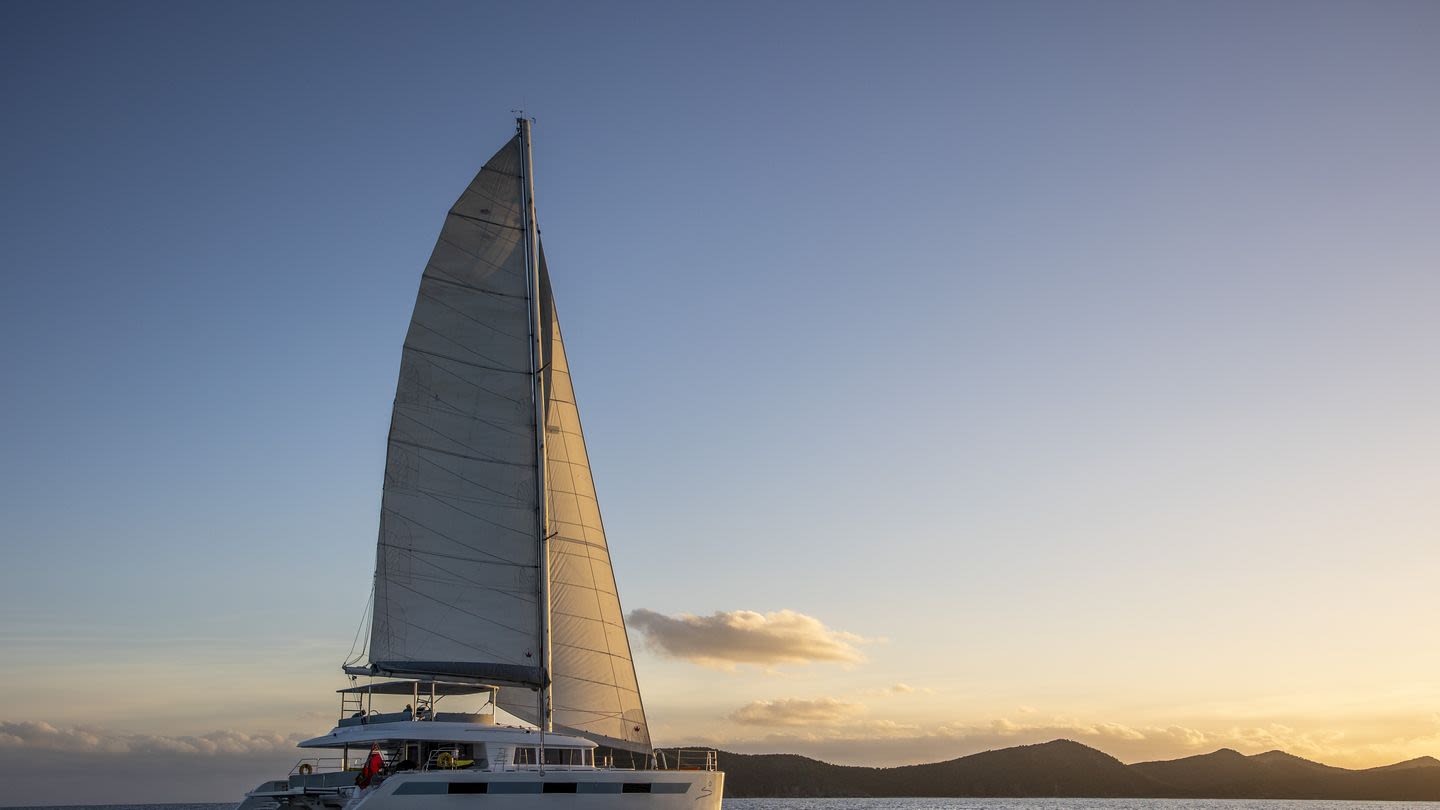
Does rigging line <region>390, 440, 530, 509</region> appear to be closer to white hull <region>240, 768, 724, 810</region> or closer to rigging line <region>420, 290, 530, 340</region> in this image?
rigging line <region>420, 290, 530, 340</region>

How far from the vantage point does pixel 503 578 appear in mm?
30453

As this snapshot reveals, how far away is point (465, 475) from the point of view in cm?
3084

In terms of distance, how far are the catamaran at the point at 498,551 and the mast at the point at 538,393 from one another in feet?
0.16

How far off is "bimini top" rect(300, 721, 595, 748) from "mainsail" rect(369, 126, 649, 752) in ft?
7.59

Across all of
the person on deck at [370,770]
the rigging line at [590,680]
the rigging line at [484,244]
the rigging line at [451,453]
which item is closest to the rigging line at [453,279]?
the rigging line at [484,244]

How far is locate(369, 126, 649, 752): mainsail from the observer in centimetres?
2997

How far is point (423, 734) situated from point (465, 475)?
22.7 feet

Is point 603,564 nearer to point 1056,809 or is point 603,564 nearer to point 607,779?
point 607,779

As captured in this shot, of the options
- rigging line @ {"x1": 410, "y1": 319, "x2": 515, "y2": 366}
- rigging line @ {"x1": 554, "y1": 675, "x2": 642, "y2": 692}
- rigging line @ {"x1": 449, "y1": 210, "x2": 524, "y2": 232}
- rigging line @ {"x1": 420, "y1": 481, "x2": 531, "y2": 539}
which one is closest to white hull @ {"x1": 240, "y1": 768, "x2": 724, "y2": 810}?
rigging line @ {"x1": 554, "y1": 675, "x2": 642, "y2": 692}

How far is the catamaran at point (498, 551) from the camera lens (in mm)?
28938

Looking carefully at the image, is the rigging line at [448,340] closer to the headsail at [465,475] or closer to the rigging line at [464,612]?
the headsail at [465,475]

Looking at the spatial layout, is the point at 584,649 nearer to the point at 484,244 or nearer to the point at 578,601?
the point at 578,601

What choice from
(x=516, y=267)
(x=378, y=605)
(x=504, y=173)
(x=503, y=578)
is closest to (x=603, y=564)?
(x=503, y=578)

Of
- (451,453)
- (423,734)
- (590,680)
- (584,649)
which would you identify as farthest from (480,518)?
(423,734)
